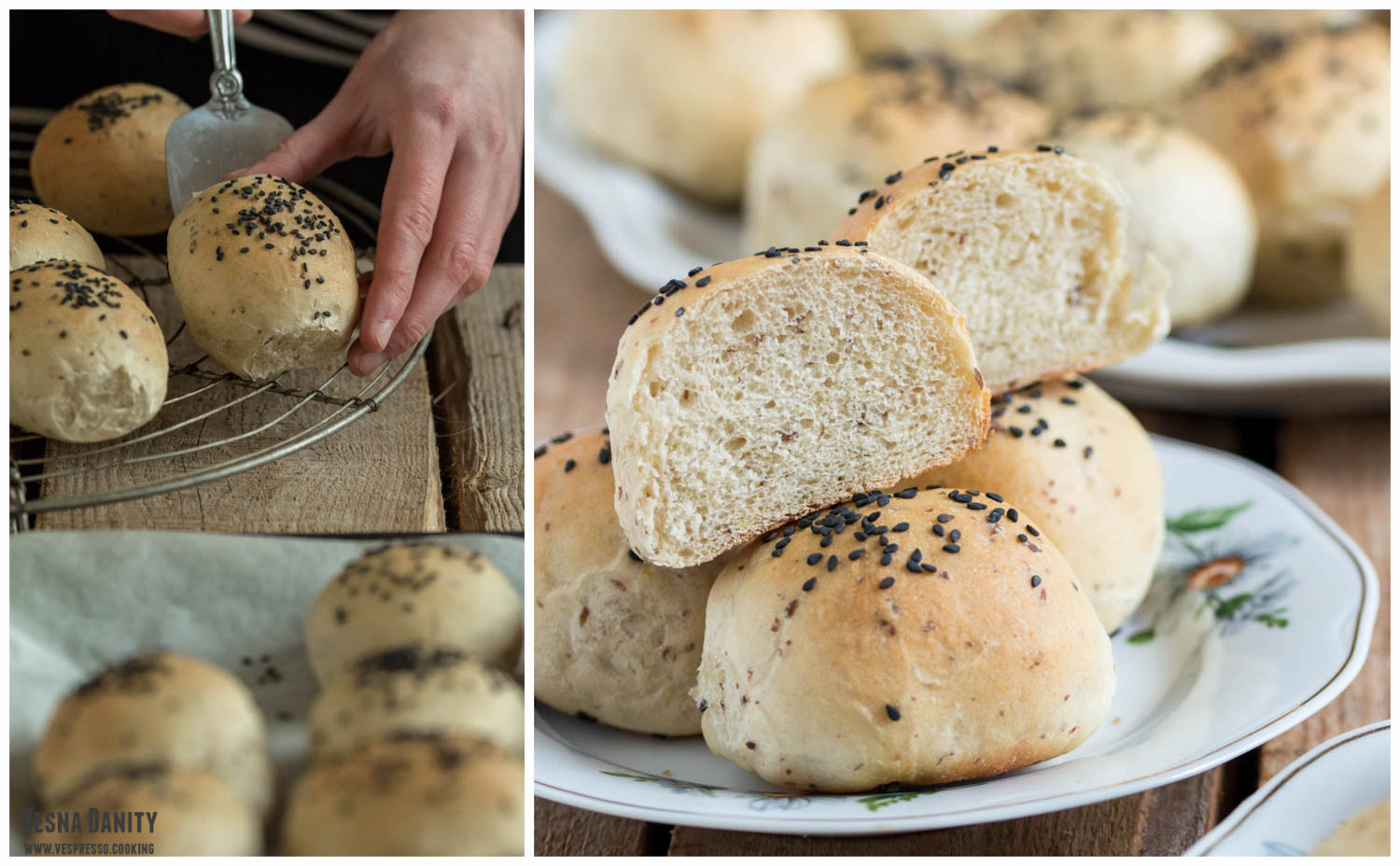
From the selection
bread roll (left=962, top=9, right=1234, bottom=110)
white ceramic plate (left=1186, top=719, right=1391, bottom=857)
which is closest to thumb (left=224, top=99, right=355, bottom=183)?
white ceramic plate (left=1186, top=719, right=1391, bottom=857)

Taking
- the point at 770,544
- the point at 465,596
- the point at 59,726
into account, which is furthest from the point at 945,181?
the point at 59,726

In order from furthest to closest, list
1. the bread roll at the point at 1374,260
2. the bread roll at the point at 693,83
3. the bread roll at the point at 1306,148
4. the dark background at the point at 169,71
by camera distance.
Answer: the bread roll at the point at 693,83
the bread roll at the point at 1306,148
the bread roll at the point at 1374,260
the dark background at the point at 169,71

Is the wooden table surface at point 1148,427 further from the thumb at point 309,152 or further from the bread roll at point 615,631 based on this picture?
the thumb at point 309,152

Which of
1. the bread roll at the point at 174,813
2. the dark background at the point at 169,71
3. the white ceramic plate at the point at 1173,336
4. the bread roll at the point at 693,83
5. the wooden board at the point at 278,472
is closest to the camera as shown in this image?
the bread roll at the point at 174,813

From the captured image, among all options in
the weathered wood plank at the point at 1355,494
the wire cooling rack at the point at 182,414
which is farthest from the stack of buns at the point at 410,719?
the weathered wood plank at the point at 1355,494

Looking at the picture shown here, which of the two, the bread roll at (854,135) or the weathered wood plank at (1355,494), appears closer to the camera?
the weathered wood plank at (1355,494)

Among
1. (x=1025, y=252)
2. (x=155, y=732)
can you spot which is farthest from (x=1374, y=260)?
(x=155, y=732)

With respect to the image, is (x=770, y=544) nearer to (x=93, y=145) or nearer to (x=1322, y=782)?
(x=1322, y=782)
